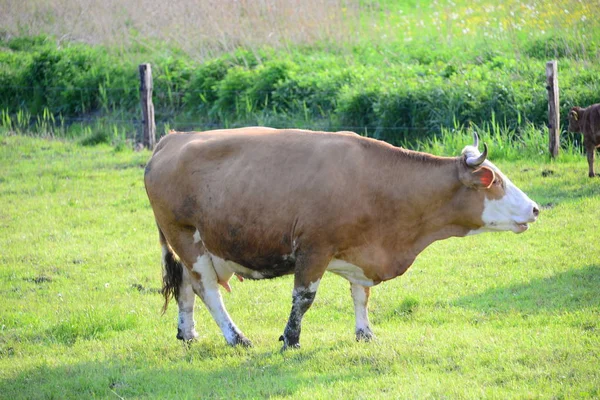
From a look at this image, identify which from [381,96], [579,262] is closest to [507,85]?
[381,96]

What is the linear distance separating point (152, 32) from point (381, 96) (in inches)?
365

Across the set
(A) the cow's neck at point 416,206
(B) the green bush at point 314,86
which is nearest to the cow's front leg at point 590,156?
(B) the green bush at point 314,86

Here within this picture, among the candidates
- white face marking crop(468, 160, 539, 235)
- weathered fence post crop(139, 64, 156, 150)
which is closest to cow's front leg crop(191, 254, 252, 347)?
white face marking crop(468, 160, 539, 235)

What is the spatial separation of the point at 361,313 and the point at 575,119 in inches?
289

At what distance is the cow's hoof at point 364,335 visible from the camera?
769cm

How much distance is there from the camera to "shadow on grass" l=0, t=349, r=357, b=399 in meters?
6.58

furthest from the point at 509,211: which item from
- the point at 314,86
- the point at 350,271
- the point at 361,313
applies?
the point at 314,86

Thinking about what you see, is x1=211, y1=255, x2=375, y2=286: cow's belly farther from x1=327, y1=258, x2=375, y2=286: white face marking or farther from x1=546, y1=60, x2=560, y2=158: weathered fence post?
Answer: x1=546, y1=60, x2=560, y2=158: weathered fence post

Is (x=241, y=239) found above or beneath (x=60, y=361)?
above

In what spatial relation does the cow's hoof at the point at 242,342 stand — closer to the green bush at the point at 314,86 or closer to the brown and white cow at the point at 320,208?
the brown and white cow at the point at 320,208

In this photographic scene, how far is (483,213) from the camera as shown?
24.8ft

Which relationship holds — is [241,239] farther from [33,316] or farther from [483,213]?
[33,316]

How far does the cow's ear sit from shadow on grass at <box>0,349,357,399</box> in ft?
6.44

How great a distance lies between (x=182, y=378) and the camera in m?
7.00
